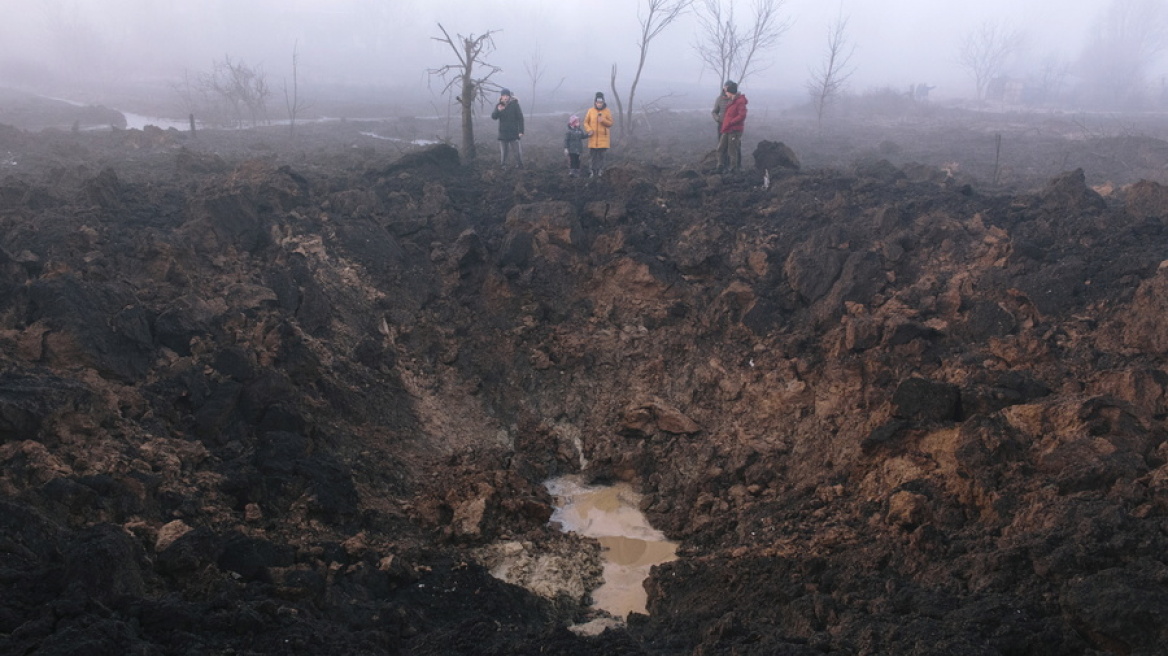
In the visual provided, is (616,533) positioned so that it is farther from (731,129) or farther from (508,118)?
(508,118)

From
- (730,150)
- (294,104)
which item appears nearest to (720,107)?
(730,150)

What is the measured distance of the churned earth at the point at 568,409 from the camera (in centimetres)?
447

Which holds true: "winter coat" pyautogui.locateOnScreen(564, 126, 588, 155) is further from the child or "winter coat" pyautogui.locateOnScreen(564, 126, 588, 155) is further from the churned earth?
the churned earth

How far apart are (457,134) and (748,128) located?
38.2 feet

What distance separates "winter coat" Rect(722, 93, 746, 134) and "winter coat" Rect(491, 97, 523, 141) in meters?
3.61

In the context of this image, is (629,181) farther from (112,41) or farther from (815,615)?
(112,41)

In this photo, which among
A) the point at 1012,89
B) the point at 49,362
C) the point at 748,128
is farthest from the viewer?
the point at 1012,89

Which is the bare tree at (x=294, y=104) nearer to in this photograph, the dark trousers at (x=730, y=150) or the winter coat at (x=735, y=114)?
the dark trousers at (x=730, y=150)

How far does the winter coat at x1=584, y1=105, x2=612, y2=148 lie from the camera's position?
13.3m

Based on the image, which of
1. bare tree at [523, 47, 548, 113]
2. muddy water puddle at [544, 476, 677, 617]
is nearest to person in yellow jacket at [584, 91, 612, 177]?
muddy water puddle at [544, 476, 677, 617]

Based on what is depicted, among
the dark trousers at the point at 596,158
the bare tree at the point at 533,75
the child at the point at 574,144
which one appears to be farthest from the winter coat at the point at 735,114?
the bare tree at the point at 533,75

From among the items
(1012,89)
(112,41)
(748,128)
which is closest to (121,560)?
(748,128)

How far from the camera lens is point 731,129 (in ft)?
41.8

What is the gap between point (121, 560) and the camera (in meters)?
4.17
